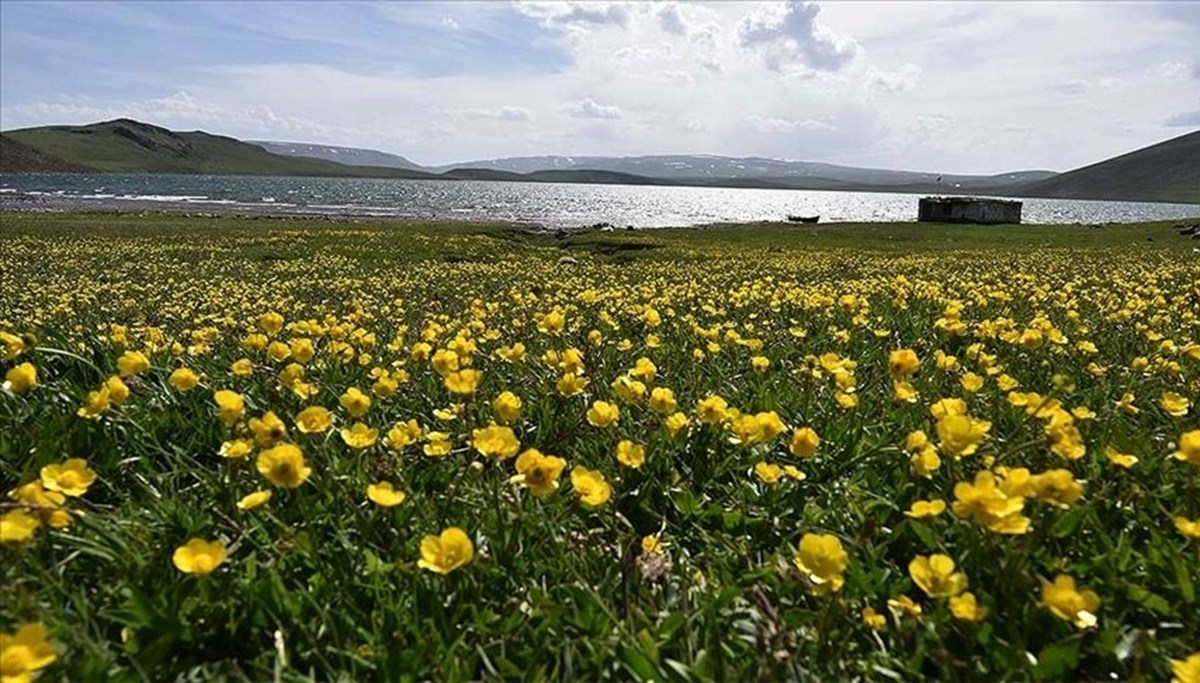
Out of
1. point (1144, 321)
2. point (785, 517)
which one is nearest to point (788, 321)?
point (1144, 321)

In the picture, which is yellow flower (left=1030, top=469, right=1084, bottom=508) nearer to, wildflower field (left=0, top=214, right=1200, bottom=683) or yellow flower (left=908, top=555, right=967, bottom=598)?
wildflower field (left=0, top=214, right=1200, bottom=683)

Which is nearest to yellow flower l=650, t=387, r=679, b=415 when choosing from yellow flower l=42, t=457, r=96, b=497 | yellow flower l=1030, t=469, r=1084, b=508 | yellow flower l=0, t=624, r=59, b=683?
yellow flower l=1030, t=469, r=1084, b=508

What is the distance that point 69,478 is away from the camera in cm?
226

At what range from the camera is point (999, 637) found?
1.95m

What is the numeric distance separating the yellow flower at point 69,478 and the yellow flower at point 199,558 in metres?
0.53

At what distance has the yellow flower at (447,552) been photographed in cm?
194

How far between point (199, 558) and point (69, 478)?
73cm

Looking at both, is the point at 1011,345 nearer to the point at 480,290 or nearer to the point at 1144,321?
the point at 1144,321

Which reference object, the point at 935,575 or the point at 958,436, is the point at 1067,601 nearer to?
the point at 935,575

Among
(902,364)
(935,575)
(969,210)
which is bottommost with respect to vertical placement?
(935,575)

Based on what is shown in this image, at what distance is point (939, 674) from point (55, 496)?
94.5 inches

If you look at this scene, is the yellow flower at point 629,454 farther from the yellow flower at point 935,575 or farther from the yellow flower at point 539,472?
the yellow flower at point 935,575

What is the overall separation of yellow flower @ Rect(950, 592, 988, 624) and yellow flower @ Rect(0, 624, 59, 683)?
1.98 metres

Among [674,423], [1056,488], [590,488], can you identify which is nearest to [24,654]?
[590,488]
